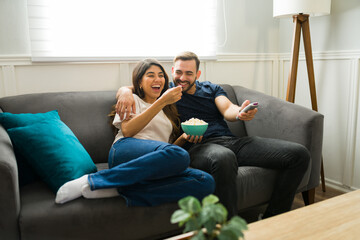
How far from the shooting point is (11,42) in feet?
6.09

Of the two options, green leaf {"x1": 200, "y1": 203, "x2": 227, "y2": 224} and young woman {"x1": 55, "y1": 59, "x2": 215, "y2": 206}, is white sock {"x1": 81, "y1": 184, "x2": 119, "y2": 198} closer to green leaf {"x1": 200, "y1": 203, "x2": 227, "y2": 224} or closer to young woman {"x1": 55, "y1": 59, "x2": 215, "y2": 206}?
young woman {"x1": 55, "y1": 59, "x2": 215, "y2": 206}

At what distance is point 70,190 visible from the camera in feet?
4.06

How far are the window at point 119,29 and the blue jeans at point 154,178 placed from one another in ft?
3.13

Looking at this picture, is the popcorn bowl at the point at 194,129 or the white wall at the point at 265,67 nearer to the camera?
the popcorn bowl at the point at 194,129

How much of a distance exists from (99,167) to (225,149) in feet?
2.19

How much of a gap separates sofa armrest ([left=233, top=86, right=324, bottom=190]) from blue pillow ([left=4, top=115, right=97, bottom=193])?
117 cm

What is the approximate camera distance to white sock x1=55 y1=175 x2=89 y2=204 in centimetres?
123

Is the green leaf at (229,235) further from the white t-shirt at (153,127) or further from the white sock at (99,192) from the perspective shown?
the white t-shirt at (153,127)

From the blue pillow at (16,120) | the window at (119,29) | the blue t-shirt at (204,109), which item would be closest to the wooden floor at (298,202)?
the blue t-shirt at (204,109)

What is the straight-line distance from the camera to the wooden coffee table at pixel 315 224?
0.93m

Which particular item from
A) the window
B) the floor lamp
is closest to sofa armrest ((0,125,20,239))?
the window

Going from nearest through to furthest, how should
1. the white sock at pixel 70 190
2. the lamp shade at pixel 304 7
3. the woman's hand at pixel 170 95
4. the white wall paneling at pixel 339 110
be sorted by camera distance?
the white sock at pixel 70 190
the woman's hand at pixel 170 95
the lamp shade at pixel 304 7
the white wall paneling at pixel 339 110

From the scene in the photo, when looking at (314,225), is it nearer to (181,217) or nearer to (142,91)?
(181,217)

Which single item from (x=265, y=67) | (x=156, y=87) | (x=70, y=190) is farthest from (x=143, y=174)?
(x=265, y=67)
